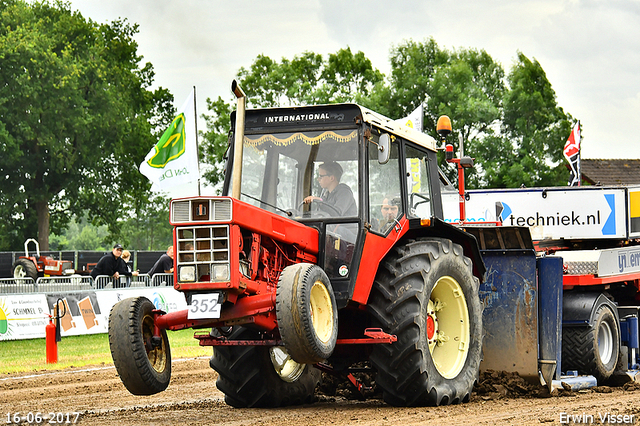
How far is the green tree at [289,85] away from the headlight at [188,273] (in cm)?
3689

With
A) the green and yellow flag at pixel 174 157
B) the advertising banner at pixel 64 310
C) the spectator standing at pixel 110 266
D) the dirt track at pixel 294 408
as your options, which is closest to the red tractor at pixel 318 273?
the dirt track at pixel 294 408

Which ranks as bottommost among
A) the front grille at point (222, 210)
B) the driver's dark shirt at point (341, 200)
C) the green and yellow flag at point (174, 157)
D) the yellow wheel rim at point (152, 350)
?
the yellow wheel rim at point (152, 350)

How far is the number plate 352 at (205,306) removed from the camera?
6.34 meters

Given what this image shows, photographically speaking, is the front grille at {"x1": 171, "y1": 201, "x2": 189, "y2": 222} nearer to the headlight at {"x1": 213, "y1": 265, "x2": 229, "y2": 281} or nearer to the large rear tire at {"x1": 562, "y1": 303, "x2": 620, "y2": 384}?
the headlight at {"x1": 213, "y1": 265, "x2": 229, "y2": 281}

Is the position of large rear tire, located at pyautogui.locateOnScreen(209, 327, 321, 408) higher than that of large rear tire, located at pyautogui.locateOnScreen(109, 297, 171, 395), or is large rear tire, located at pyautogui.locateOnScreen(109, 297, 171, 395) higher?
large rear tire, located at pyautogui.locateOnScreen(109, 297, 171, 395)

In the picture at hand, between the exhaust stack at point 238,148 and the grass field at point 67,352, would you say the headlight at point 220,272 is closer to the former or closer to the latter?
the exhaust stack at point 238,148

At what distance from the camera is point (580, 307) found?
33.2ft

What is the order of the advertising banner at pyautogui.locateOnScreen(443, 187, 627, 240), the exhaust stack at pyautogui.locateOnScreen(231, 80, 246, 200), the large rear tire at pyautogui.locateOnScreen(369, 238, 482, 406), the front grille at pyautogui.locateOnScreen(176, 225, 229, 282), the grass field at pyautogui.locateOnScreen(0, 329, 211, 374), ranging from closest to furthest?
the front grille at pyautogui.locateOnScreen(176, 225, 229, 282) < the exhaust stack at pyautogui.locateOnScreen(231, 80, 246, 200) < the large rear tire at pyautogui.locateOnScreen(369, 238, 482, 406) < the advertising banner at pyautogui.locateOnScreen(443, 187, 627, 240) < the grass field at pyautogui.locateOnScreen(0, 329, 211, 374)

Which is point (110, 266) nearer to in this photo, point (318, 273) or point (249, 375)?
point (249, 375)

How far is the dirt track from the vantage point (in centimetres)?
675

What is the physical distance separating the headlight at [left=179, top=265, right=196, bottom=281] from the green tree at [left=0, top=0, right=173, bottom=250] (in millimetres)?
38152

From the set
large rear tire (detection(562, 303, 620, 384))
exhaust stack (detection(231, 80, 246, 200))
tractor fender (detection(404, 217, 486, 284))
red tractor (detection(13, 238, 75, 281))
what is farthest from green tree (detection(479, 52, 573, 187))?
exhaust stack (detection(231, 80, 246, 200))

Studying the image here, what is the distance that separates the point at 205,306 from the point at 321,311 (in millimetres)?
932

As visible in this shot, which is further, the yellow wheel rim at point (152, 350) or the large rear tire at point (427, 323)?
the large rear tire at point (427, 323)
